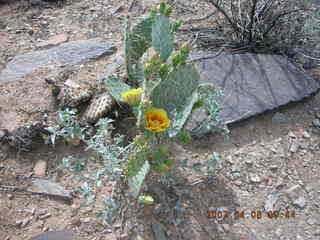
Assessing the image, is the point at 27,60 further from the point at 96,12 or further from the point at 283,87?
the point at 283,87

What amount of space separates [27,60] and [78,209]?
51.6 inches

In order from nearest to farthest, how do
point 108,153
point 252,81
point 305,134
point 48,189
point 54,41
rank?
point 108,153, point 48,189, point 305,134, point 252,81, point 54,41

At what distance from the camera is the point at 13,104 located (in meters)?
2.38

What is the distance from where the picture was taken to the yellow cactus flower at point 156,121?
1622 millimetres

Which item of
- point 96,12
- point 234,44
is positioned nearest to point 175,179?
point 234,44

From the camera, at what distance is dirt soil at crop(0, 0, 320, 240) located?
1856mm

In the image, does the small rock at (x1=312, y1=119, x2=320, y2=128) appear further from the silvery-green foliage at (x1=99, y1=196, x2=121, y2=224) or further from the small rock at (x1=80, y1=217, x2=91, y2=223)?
the small rock at (x1=80, y1=217, x2=91, y2=223)

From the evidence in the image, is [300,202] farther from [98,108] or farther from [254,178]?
[98,108]

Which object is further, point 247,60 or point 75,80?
point 247,60

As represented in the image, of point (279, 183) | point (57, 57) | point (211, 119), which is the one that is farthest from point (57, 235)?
point (57, 57)

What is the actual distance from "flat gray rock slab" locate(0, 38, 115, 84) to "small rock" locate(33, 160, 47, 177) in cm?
76

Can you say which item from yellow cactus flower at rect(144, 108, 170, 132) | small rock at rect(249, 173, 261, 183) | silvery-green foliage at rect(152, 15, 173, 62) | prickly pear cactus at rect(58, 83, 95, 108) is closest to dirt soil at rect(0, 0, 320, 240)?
small rock at rect(249, 173, 261, 183)
